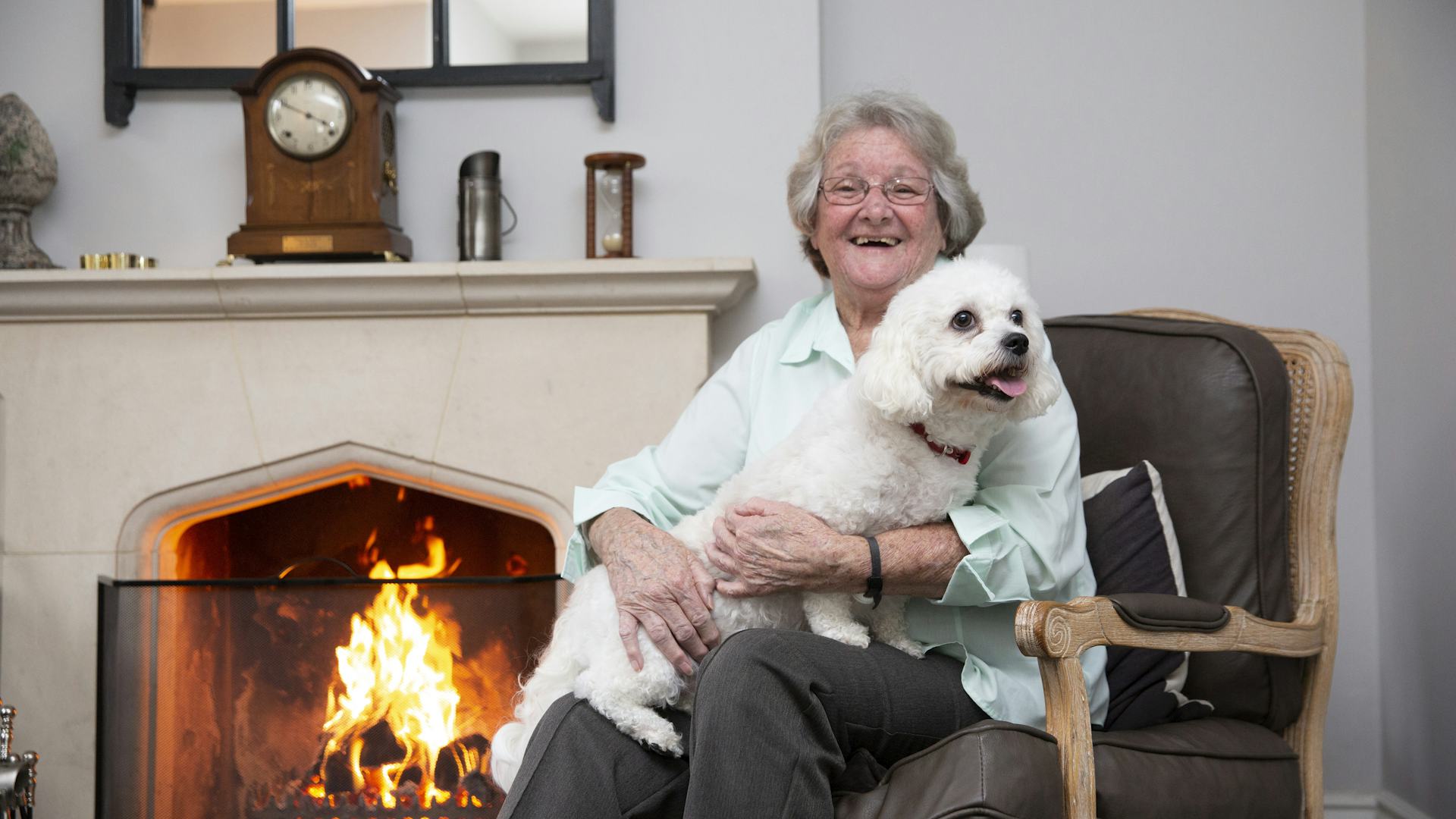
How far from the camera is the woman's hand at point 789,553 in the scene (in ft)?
4.43

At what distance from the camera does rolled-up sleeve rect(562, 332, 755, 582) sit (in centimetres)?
170

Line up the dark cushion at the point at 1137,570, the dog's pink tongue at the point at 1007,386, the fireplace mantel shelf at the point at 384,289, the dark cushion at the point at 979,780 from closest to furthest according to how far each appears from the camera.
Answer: the dark cushion at the point at 979,780, the dog's pink tongue at the point at 1007,386, the dark cushion at the point at 1137,570, the fireplace mantel shelf at the point at 384,289

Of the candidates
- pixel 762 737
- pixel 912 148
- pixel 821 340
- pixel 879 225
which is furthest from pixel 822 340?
pixel 762 737

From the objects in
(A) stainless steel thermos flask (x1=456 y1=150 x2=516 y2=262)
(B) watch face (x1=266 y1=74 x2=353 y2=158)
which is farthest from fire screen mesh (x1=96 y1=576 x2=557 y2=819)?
(B) watch face (x1=266 y1=74 x2=353 y2=158)

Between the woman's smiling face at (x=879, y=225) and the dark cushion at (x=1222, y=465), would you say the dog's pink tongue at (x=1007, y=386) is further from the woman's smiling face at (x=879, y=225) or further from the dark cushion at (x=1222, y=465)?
the dark cushion at (x=1222, y=465)

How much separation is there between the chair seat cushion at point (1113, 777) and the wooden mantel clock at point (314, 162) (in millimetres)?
1672

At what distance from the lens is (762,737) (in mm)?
1211

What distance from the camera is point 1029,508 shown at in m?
1.43

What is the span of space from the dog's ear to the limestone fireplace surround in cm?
104

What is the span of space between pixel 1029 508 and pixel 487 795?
1.28 metres

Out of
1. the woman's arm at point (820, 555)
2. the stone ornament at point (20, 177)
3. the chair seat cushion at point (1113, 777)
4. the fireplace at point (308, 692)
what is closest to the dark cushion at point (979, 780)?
the chair seat cushion at point (1113, 777)

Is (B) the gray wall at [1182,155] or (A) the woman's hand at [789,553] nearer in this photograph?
(A) the woman's hand at [789,553]

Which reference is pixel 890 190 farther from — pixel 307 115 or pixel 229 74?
pixel 229 74

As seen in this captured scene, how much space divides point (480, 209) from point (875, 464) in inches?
53.6
